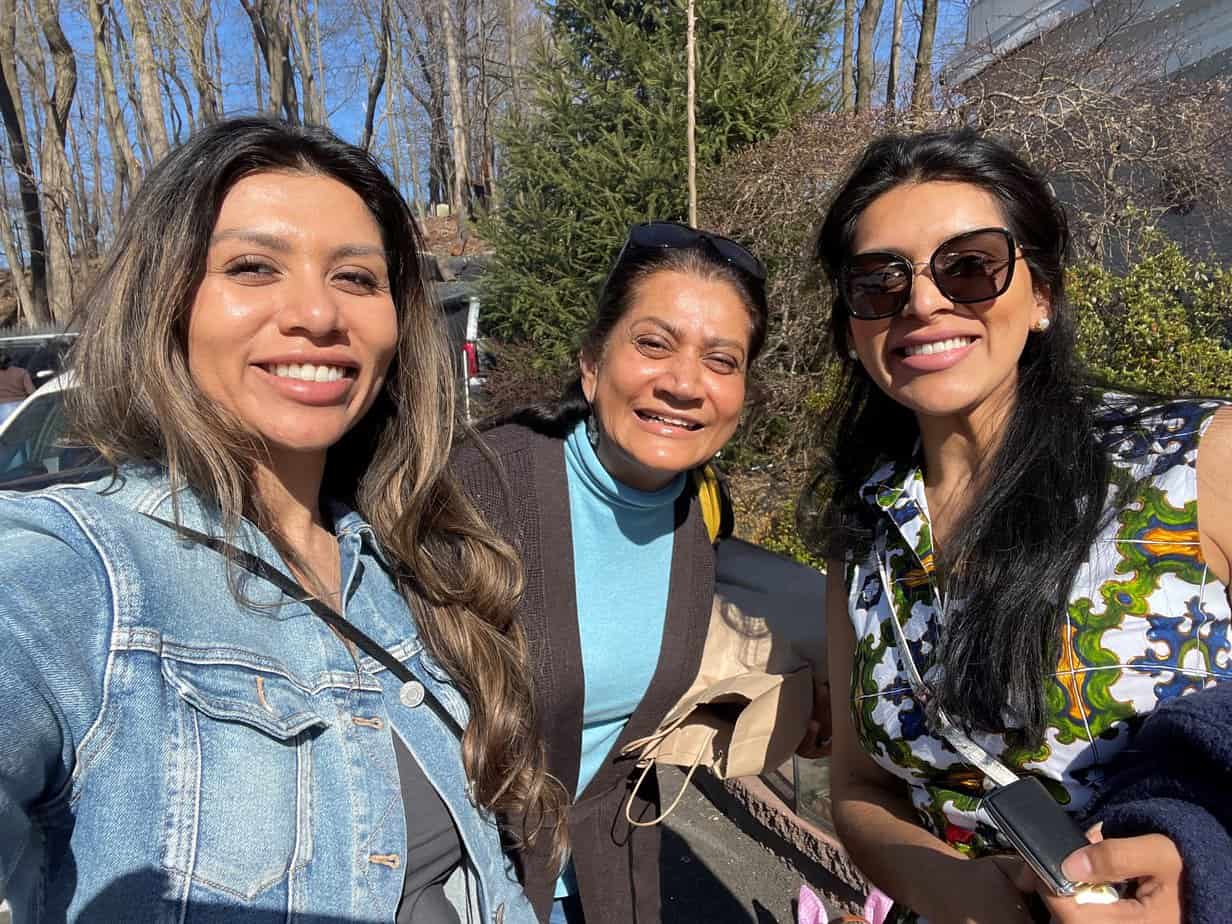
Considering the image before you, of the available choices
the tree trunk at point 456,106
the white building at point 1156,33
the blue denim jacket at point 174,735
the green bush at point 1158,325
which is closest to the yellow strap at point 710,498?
the blue denim jacket at point 174,735

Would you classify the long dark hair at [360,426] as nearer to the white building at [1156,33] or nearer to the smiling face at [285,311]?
the smiling face at [285,311]

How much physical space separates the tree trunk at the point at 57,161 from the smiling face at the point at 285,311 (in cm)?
1690

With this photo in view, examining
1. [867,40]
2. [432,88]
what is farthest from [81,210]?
[867,40]

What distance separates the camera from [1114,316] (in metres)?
4.86

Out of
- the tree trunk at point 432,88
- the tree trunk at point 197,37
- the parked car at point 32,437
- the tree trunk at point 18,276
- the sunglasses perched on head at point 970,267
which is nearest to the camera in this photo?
the sunglasses perched on head at point 970,267

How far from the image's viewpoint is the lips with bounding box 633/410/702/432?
7.56 ft

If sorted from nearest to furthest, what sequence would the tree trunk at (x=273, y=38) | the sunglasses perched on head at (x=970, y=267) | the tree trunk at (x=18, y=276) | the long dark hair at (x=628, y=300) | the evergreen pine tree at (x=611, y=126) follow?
1. the sunglasses perched on head at (x=970, y=267)
2. the long dark hair at (x=628, y=300)
3. the evergreen pine tree at (x=611, y=126)
4. the tree trunk at (x=18, y=276)
5. the tree trunk at (x=273, y=38)

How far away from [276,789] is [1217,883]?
1.40m

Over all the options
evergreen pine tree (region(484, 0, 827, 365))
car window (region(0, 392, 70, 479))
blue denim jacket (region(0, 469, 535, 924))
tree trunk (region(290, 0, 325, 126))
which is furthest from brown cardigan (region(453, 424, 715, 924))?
tree trunk (region(290, 0, 325, 126))

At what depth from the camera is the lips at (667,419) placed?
230 centimetres

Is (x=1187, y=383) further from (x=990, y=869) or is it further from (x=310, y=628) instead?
(x=310, y=628)

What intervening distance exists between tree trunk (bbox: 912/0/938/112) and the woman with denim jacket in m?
7.21

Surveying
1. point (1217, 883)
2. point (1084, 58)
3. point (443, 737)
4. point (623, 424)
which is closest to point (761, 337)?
point (623, 424)

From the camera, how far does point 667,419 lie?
7.57 feet
